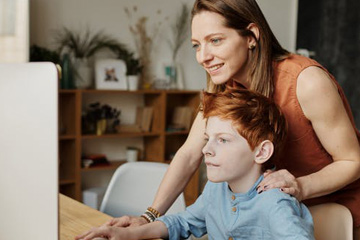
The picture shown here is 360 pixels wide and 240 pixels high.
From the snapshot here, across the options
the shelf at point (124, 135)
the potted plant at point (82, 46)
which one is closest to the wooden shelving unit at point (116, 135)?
the shelf at point (124, 135)

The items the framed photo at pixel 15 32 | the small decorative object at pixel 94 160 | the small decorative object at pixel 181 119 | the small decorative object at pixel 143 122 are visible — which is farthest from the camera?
the small decorative object at pixel 181 119

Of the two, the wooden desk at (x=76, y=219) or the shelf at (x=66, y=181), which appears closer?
the wooden desk at (x=76, y=219)

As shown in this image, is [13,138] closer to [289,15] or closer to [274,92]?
[274,92]

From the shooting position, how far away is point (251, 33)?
1.41 meters

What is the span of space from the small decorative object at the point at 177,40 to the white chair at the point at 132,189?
2688mm

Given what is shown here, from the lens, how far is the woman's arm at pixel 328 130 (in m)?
1.32

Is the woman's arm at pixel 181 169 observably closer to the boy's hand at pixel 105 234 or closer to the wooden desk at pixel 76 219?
the wooden desk at pixel 76 219

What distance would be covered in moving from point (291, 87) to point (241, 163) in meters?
0.30

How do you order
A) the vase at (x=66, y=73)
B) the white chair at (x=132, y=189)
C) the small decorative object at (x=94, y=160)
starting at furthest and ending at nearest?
the small decorative object at (x=94, y=160)
the vase at (x=66, y=73)
the white chair at (x=132, y=189)

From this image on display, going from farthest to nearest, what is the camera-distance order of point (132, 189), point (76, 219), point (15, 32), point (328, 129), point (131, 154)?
1. point (131, 154)
2. point (15, 32)
3. point (132, 189)
4. point (76, 219)
5. point (328, 129)

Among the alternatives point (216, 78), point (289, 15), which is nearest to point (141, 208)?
point (216, 78)

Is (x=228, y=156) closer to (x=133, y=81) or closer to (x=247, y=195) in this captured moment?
(x=247, y=195)

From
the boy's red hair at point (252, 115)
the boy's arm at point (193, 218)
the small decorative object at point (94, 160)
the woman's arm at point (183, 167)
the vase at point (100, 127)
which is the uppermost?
the boy's red hair at point (252, 115)

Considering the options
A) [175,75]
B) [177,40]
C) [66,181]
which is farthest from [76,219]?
[177,40]
